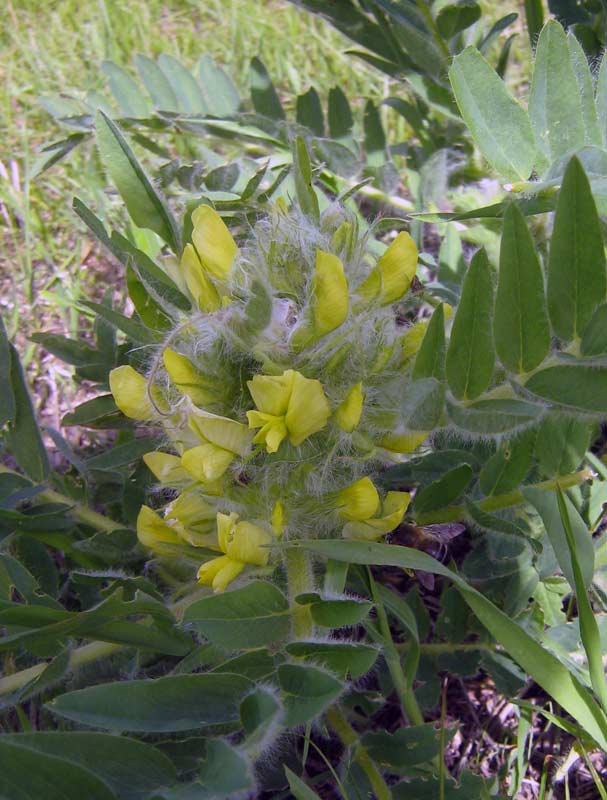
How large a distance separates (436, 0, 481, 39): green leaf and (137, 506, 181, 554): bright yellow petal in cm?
111

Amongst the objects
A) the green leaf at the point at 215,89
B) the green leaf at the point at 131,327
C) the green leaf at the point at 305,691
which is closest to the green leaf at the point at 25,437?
the green leaf at the point at 131,327

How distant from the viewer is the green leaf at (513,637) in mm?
1044

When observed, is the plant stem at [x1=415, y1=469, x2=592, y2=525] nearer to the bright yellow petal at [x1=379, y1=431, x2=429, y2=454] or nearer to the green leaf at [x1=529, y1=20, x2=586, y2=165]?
the bright yellow petal at [x1=379, y1=431, x2=429, y2=454]

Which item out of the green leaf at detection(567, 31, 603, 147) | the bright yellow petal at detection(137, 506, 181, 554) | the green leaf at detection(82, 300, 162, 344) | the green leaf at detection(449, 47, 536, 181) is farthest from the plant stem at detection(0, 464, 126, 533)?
the green leaf at detection(567, 31, 603, 147)

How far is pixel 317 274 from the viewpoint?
0.98 meters

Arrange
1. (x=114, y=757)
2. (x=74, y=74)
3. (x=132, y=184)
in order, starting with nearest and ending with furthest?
1. (x=114, y=757)
2. (x=132, y=184)
3. (x=74, y=74)

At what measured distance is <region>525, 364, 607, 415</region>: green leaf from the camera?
997mm

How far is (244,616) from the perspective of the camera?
1.02 meters

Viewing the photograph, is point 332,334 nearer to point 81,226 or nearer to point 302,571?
point 302,571

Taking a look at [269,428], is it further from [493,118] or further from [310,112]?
[310,112]

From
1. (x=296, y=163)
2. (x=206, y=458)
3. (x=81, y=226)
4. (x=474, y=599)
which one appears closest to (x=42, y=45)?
(x=81, y=226)

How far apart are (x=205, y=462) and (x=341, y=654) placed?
0.30m

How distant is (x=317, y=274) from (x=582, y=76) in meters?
0.59

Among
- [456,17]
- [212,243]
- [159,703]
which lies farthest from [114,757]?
[456,17]
